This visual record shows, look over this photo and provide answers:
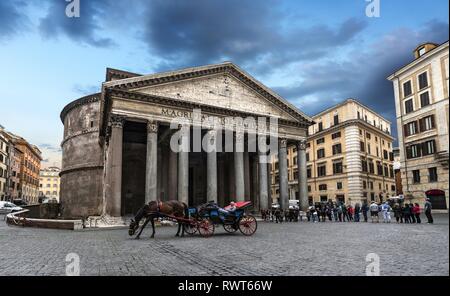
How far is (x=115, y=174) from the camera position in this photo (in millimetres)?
24094

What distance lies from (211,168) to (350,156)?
26.7 metres

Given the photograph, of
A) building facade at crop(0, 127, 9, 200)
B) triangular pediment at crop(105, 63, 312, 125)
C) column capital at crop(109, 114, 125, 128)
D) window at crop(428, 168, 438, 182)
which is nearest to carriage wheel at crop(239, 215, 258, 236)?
column capital at crop(109, 114, 125, 128)

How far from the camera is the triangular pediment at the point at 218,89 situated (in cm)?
2591

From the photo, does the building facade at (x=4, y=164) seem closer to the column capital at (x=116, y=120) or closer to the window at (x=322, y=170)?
the column capital at (x=116, y=120)

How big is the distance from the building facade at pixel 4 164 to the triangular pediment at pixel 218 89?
5612 centimetres

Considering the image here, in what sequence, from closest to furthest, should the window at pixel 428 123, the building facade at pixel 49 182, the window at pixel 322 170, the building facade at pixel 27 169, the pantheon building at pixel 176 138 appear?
the window at pixel 428 123
the pantheon building at pixel 176 138
the window at pixel 322 170
the building facade at pixel 27 169
the building facade at pixel 49 182

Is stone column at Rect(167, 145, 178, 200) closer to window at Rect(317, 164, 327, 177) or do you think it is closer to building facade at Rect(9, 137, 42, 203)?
window at Rect(317, 164, 327, 177)

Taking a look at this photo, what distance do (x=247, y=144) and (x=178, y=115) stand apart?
11.6m

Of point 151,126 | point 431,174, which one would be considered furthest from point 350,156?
point 151,126

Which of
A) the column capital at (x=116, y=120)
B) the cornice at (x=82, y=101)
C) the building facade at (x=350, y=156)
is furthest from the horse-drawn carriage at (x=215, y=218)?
the building facade at (x=350, y=156)

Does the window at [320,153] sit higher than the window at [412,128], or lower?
higher
